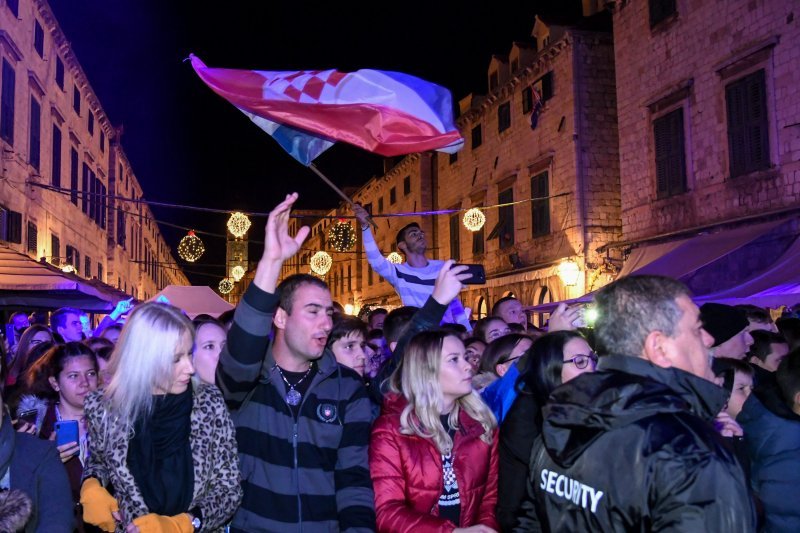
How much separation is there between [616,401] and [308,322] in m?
1.84

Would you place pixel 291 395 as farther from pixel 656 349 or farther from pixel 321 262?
pixel 321 262

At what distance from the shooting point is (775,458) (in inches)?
154

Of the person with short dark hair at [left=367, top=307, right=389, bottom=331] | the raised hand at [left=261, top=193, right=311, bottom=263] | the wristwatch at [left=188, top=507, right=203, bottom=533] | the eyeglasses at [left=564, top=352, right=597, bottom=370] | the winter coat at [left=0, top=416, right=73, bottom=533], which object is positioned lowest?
the wristwatch at [left=188, top=507, right=203, bottom=533]

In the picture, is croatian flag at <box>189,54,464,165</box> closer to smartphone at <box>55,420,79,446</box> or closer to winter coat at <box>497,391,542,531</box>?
winter coat at <box>497,391,542,531</box>

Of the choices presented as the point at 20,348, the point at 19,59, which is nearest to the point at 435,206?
the point at 19,59

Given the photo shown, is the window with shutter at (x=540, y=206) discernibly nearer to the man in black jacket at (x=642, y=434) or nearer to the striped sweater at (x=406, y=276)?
the striped sweater at (x=406, y=276)

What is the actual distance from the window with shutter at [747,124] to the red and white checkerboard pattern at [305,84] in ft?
36.2

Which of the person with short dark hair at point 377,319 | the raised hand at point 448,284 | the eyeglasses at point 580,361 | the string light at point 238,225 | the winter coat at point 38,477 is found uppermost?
the string light at point 238,225

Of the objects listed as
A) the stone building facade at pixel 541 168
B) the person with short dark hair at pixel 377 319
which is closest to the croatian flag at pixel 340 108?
the person with short dark hair at pixel 377 319

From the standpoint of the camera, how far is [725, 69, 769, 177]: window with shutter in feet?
47.8

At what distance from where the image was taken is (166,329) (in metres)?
3.56

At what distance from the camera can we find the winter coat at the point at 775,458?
149 inches

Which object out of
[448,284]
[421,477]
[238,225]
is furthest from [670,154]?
[421,477]

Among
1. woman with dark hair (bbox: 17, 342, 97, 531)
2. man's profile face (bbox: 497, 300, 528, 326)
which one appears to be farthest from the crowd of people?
man's profile face (bbox: 497, 300, 528, 326)
